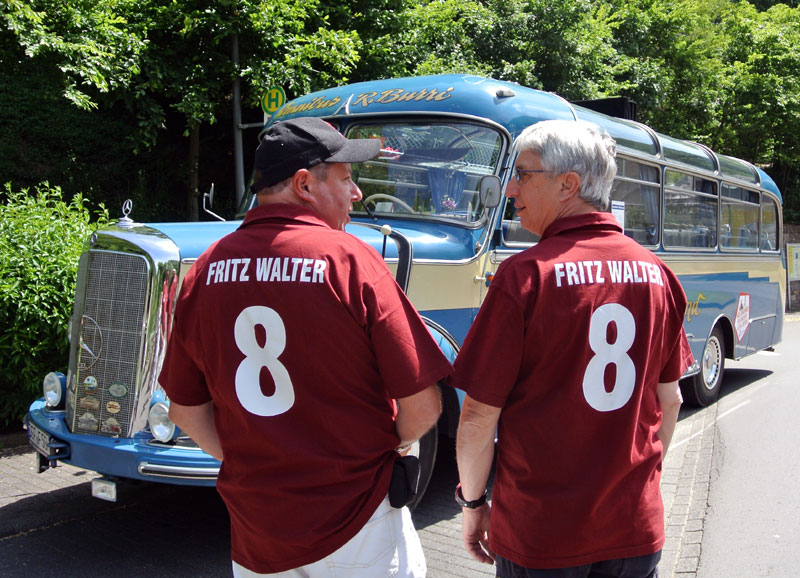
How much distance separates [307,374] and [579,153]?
102cm

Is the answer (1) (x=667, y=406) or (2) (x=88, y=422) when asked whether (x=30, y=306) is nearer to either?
(2) (x=88, y=422)

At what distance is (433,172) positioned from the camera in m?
5.24

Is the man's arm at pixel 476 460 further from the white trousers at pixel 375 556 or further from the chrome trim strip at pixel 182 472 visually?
the chrome trim strip at pixel 182 472

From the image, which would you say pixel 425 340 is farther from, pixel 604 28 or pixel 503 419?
pixel 604 28

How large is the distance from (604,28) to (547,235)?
1470cm

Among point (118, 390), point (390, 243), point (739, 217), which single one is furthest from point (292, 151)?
point (739, 217)

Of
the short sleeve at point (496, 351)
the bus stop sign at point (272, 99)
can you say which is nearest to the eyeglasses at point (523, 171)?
the short sleeve at point (496, 351)

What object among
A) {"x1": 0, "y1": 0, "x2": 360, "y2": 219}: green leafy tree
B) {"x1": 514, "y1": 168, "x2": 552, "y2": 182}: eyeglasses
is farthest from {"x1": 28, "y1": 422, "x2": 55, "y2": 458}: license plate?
{"x1": 0, "y1": 0, "x2": 360, "y2": 219}: green leafy tree

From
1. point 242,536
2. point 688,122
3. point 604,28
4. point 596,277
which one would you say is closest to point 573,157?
point 596,277

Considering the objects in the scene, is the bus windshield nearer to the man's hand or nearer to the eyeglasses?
the eyeglasses

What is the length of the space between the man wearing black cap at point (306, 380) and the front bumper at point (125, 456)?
1.91 meters

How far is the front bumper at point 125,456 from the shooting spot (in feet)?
13.0

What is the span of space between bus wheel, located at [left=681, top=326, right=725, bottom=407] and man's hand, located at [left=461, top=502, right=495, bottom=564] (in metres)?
6.46

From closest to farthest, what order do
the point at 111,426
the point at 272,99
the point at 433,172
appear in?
the point at 111,426 < the point at 433,172 < the point at 272,99
